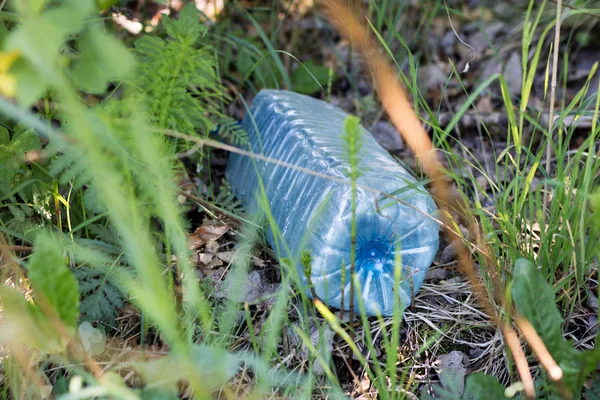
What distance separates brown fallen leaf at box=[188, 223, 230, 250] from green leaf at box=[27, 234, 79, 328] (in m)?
0.66

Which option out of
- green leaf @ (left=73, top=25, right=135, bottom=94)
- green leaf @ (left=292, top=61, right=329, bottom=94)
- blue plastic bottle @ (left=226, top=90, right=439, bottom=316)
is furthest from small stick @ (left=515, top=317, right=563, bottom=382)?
green leaf @ (left=292, top=61, right=329, bottom=94)

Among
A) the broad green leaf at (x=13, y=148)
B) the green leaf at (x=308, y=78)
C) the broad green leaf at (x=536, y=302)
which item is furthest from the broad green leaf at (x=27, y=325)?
the green leaf at (x=308, y=78)

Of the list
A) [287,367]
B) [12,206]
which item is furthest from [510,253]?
[12,206]

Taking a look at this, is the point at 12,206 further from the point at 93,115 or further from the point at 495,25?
the point at 495,25

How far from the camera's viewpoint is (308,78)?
2818 millimetres

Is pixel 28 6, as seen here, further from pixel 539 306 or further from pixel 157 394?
pixel 539 306

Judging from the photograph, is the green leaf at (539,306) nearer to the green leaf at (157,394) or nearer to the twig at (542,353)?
the twig at (542,353)

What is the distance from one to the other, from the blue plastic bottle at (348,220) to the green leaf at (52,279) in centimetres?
58

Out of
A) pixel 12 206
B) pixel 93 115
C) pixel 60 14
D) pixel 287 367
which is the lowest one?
pixel 287 367

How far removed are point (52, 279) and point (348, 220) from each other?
2.67 feet

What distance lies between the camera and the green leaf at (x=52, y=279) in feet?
4.67

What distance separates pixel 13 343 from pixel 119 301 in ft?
Result: 0.92

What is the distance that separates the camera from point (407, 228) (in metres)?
1.89

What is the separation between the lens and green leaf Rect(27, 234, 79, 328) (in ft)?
4.67
